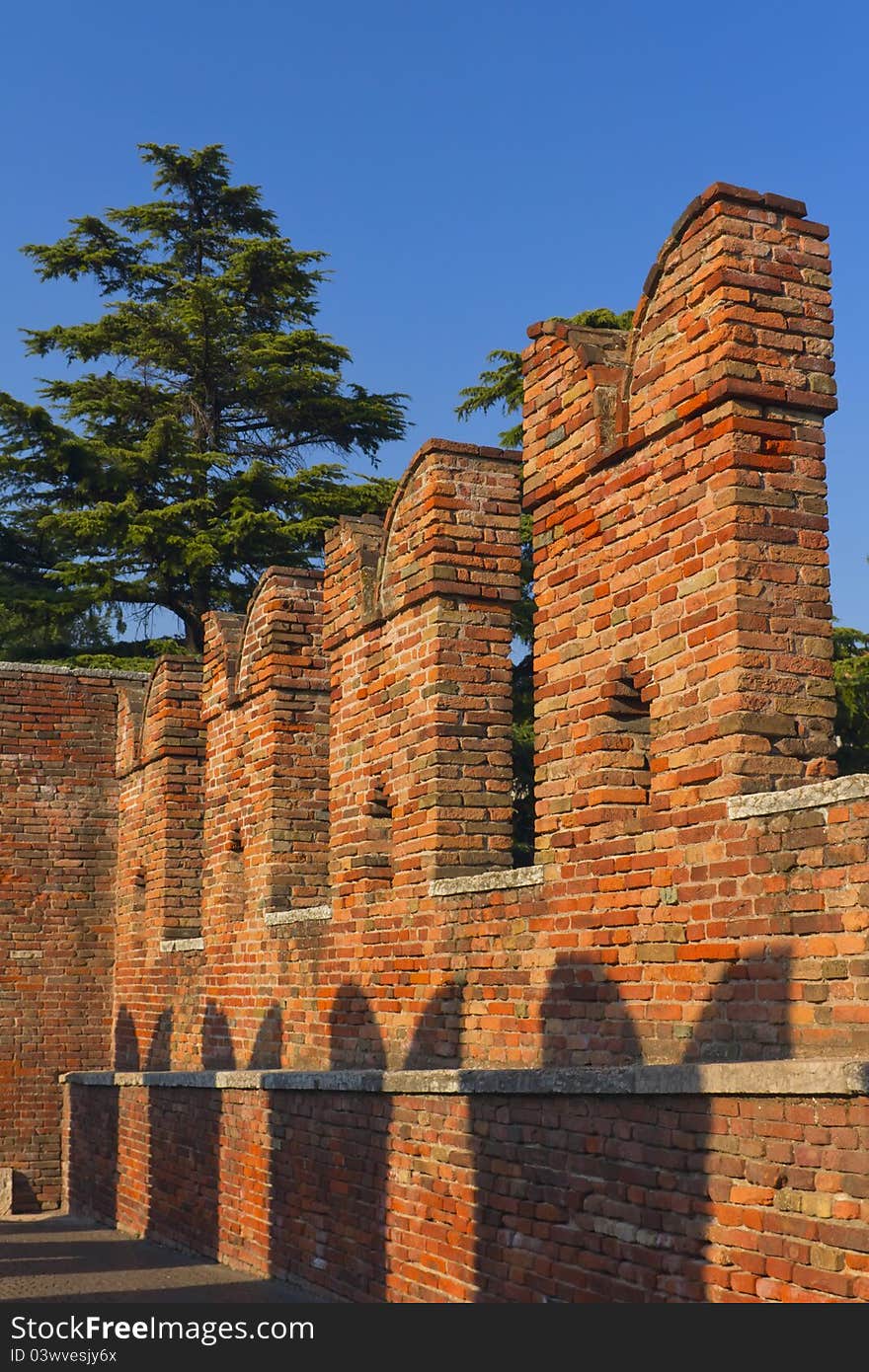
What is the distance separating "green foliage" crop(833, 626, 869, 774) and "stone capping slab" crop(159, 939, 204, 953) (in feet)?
27.4

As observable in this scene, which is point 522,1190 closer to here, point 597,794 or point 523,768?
point 597,794

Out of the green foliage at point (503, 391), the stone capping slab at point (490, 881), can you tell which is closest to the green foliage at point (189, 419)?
the green foliage at point (503, 391)

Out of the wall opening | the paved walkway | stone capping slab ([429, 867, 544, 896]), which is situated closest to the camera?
the wall opening

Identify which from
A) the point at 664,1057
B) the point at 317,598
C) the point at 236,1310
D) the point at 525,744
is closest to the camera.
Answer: the point at 664,1057

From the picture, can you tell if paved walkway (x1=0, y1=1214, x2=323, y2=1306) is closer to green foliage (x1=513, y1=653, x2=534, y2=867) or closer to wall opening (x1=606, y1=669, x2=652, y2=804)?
wall opening (x1=606, y1=669, x2=652, y2=804)

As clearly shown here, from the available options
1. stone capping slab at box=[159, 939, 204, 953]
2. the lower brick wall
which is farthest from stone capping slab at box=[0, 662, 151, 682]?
the lower brick wall

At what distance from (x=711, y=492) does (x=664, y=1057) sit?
2.09 m

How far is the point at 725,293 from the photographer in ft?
19.6

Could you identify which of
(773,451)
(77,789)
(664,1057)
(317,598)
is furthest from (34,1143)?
(773,451)

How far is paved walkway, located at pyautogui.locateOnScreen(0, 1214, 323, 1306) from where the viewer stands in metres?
8.62

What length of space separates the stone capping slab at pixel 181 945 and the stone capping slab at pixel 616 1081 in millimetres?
2821

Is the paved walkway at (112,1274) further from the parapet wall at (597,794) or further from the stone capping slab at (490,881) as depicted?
the stone capping slab at (490,881)

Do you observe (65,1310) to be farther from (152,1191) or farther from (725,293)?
(725,293)

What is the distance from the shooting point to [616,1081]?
568 cm
